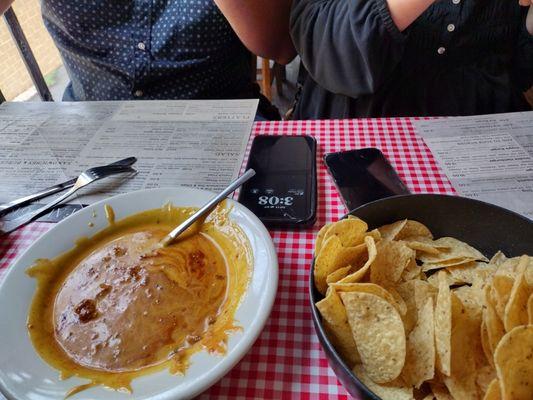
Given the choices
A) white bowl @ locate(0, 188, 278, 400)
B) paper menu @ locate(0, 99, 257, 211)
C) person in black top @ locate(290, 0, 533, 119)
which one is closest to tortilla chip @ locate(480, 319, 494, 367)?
white bowl @ locate(0, 188, 278, 400)

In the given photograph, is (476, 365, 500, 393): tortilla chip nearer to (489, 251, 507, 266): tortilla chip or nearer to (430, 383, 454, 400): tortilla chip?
(430, 383, 454, 400): tortilla chip

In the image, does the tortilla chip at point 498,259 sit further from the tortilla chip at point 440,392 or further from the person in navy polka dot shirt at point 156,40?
the person in navy polka dot shirt at point 156,40

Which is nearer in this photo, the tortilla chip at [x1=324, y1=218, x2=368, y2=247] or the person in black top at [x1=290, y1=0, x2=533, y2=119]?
the tortilla chip at [x1=324, y1=218, x2=368, y2=247]

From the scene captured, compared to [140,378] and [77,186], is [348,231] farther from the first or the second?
[77,186]

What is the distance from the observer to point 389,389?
17.0 inches

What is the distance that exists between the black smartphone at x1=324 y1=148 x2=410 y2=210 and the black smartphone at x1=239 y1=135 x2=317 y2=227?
5cm

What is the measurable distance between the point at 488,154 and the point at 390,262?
0.51 metres

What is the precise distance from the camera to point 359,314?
46cm

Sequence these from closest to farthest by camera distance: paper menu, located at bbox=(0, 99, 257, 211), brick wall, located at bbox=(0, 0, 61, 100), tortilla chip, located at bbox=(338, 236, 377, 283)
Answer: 1. tortilla chip, located at bbox=(338, 236, 377, 283)
2. paper menu, located at bbox=(0, 99, 257, 211)
3. brick wall, located at bbox=(0, 0, 61, 100)

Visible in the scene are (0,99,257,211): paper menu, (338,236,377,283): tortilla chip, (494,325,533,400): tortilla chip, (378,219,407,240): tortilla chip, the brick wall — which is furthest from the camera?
the brick wall

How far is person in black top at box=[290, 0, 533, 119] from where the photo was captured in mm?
955

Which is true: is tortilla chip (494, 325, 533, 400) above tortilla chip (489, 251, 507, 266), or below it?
above

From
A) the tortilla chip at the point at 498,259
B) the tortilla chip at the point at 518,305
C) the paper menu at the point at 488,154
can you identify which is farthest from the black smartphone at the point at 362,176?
the tortilla chip at the point at 518,305

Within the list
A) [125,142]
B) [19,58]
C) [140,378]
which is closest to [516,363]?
[140,378]
